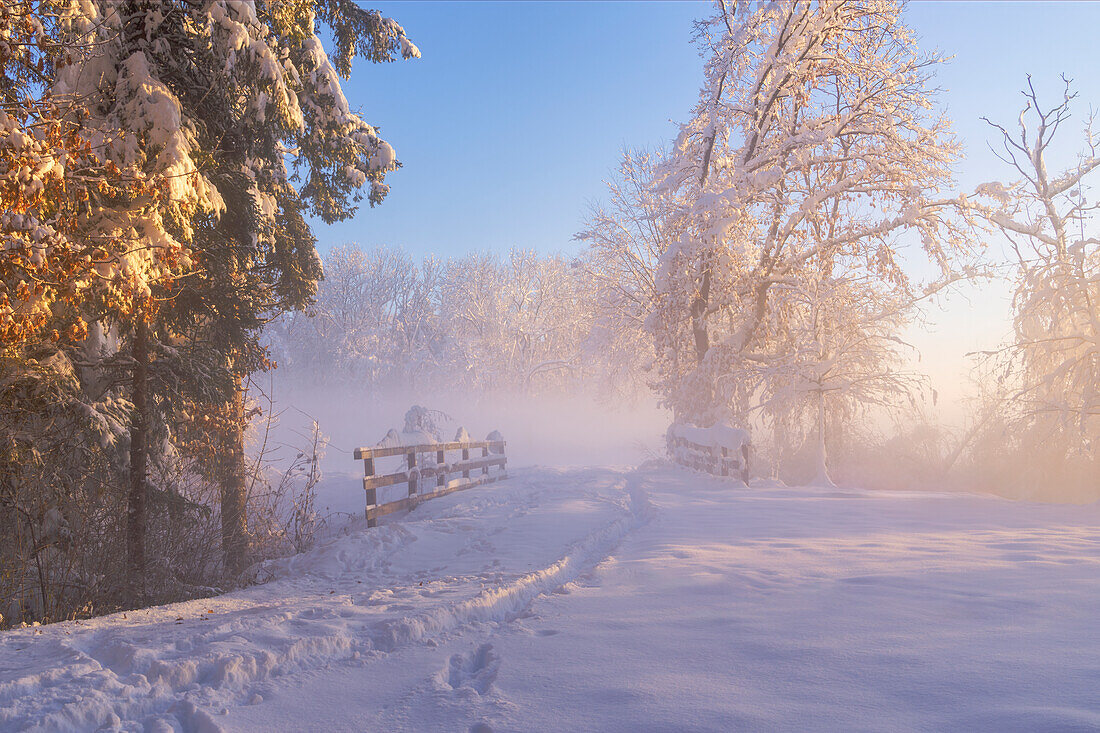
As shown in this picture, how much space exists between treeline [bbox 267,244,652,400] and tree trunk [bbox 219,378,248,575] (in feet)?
116

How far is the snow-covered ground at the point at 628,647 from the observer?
2803 mm

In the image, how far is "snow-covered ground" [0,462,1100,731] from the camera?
280 cm

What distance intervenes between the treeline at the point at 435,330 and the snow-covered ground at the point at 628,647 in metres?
38.9

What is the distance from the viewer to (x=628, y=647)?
3656 millimetres

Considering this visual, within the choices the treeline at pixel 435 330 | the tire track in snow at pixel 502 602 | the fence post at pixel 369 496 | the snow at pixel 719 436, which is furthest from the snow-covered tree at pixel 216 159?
the treeline at pixel 435 330

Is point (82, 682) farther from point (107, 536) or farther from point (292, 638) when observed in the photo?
point (107, 536)

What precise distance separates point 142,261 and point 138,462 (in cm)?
282

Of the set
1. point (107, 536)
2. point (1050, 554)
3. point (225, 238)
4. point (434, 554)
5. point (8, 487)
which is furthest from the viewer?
point (225, 238)

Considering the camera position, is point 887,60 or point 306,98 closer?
point 306,98

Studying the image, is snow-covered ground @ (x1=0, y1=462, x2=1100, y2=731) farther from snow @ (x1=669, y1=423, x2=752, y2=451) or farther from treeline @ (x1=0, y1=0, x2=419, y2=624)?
snow @ (x1=669, y1=423, x2=752, y2=451)

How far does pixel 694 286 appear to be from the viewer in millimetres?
17891

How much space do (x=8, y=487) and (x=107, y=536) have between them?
57.9 inches

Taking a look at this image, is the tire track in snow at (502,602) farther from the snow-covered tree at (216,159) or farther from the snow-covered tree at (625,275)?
the snow-covered tree at (625,275)

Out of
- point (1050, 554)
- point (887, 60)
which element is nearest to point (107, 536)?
point (1050, 554)
